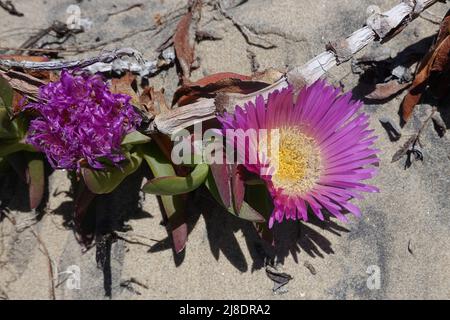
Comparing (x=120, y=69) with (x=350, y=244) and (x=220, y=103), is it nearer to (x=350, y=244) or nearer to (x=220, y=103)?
(x=220, y=103)

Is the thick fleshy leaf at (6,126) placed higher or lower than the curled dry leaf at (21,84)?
lower

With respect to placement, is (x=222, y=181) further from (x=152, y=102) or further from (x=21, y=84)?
(x=21, y=84)

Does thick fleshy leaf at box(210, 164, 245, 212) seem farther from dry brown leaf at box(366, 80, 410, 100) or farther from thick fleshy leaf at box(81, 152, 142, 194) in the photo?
dry brown leaf at box(366, 80, 410, 100)

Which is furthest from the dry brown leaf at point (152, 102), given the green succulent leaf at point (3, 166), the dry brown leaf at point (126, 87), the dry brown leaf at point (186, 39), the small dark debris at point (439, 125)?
the small dark debris at point (439, 125)

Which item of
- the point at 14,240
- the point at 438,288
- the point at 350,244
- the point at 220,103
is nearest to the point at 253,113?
the point at 220,103

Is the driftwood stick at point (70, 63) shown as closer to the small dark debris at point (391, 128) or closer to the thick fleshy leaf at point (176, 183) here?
the thick fleshy leaf at point (176, 183)
